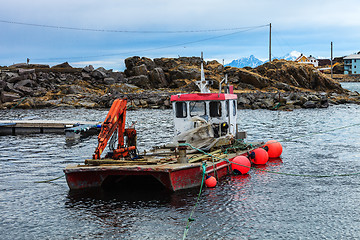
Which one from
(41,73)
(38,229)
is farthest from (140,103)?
(38,229)

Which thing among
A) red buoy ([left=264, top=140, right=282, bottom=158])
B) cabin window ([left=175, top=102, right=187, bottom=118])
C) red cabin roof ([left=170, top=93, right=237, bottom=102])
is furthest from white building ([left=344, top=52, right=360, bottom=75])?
cabin window ([left=175, top=102, right=187, bottom=118])

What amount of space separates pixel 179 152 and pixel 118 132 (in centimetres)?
311

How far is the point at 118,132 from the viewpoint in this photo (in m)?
16.2

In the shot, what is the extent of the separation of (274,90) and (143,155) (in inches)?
2454

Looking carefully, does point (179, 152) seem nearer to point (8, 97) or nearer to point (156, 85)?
point (8, 97)

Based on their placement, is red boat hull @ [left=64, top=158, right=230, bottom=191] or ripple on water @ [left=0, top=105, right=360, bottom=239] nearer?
ripple on water @ [left=0, top=105, right=360, bottom=239]

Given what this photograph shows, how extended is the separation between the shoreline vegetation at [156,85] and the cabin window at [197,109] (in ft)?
151

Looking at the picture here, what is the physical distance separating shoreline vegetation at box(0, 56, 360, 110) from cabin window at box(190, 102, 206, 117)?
46.1 m

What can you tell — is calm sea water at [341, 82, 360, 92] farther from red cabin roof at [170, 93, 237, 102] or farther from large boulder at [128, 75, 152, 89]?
red cabin roof at [170, 93, 237, 102]

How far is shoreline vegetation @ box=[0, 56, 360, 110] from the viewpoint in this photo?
67.6 metres

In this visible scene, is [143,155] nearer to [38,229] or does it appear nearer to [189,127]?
[189,127]

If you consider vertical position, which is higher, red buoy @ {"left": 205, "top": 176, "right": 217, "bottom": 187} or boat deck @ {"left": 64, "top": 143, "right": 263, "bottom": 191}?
boat deck @ {"left": 64, "top": 143, "right": 263, "bottom": 191}

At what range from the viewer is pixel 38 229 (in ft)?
37.9

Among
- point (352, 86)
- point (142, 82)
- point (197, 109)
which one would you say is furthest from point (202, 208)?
point (352, 86)
